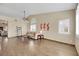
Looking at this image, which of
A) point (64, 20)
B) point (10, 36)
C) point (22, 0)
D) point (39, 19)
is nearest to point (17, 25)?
point (10, 36)

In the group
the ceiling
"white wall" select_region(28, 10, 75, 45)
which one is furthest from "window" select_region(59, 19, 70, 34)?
the ceiling

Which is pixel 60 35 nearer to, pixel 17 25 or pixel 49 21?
pixel 49 21

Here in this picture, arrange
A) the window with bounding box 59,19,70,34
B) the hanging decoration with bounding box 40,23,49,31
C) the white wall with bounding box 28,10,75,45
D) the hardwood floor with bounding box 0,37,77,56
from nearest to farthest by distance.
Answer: the hardwood floor with bounding box 0,37,77,56 → the window with bounding box 59,19,70,34 → the white wall with bounding box 28,10,75,45 → the hanging decoration with bounding box 40,23,49,31

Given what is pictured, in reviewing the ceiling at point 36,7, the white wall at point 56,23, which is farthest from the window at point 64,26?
the ceiling at point 36,7

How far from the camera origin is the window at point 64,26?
558 centimetres

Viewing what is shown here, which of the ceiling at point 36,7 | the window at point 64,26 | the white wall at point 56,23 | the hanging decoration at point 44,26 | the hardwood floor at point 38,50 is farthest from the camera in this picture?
the hanging decoration at point 44,26

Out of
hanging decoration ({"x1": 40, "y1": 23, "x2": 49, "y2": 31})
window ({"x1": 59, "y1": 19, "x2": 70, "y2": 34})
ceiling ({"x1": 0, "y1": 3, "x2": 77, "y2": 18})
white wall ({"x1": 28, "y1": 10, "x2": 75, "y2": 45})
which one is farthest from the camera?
hanging decoration ({"x1": 40, "y1": 23, "x2": 49, "y2": 31})

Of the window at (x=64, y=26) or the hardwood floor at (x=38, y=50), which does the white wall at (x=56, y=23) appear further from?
the hardwood floor at (x=38, y=50)

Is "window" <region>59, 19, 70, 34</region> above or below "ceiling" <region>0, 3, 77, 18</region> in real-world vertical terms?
below

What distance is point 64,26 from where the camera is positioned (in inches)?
227

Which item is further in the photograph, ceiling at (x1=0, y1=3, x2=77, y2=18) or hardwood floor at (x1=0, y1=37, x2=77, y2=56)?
ceiling at (x1=0, y1=3, x2=77, y2=18)

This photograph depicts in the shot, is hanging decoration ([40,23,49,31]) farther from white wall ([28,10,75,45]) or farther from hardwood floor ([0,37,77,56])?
hardwood floor ([0,37,77,56])

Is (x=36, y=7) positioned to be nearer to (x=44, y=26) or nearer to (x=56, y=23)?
(x=44, y=26)

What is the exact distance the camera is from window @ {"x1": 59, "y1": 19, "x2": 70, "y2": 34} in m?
5.58
